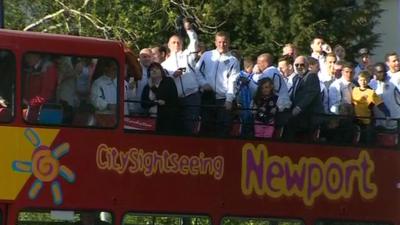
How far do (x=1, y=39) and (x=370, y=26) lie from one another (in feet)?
63.1

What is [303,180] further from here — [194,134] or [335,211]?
[194,134]

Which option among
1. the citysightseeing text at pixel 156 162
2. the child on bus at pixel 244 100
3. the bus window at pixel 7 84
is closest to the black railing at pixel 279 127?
the child on bus at pixel 244 100

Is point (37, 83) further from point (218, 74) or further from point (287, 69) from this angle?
point (287, 69)

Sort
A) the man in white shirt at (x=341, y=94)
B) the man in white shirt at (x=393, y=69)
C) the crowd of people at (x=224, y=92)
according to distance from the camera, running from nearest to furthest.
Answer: the crowd of people at (x=224, y=92), the man in white shirt at (x=341, y=94), the man in white shirt at (x=393, y=69)

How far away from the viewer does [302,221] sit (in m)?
9.85

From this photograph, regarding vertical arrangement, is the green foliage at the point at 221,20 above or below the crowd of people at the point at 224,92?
above

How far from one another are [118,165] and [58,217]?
0.76m

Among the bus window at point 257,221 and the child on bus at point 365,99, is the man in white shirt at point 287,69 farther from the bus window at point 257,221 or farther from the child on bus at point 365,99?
the bus window at point 257,221

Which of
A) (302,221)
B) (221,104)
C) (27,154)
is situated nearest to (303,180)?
(302,221)

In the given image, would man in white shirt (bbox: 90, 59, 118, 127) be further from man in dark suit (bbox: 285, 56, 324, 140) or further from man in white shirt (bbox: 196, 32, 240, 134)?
man in dark suit (bbox: 285, 56, 324, 140)

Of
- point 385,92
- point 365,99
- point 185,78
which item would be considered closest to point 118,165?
point 185,78

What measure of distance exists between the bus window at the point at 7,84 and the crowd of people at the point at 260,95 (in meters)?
1.26

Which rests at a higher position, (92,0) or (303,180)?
(92,0)

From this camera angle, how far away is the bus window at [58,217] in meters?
8.73
